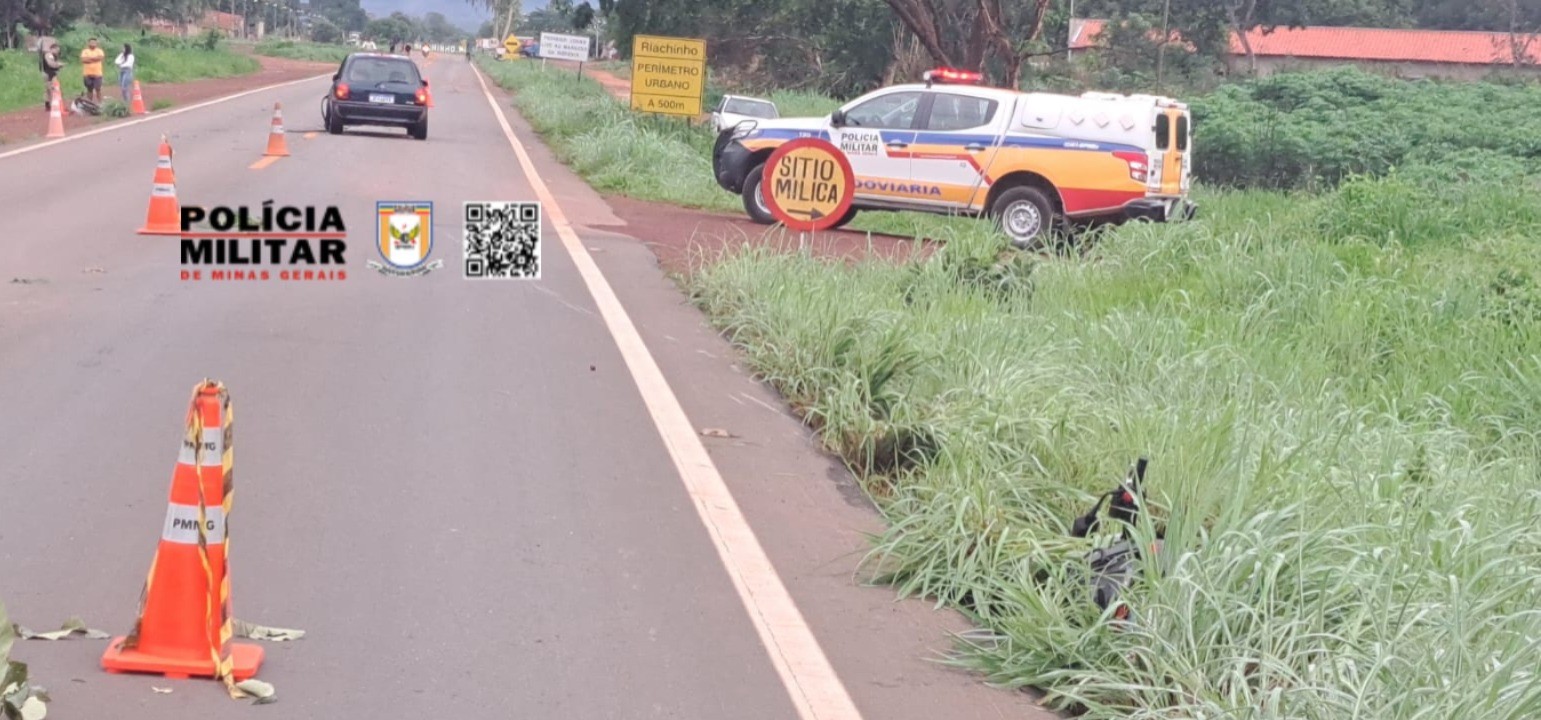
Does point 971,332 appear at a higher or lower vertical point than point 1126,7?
lower

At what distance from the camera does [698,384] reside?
360 inches

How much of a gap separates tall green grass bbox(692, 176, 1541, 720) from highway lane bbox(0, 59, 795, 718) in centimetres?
99

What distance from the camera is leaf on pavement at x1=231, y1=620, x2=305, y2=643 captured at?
16.5 ft

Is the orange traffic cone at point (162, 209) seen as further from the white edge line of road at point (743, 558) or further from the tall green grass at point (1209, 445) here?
the white edge line of road at point (743, 558)

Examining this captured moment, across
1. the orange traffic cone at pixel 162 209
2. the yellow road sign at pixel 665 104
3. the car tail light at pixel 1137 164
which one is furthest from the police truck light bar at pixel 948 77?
the orange traffic cone at pixel 162 209

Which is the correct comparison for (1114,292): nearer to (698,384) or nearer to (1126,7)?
(698,384)

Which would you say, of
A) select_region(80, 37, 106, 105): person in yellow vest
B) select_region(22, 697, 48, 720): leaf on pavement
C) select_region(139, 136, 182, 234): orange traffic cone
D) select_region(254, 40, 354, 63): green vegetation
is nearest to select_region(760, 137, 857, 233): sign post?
select_region(139, 136, 182, 234): orange traffic cone

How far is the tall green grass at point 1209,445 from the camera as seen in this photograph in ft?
15.8

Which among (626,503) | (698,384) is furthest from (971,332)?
(626,503)

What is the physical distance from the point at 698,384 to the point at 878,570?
3190 millimetres

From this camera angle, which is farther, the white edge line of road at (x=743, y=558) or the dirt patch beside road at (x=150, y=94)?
the dirt patch beside road at (x=150, y=94)

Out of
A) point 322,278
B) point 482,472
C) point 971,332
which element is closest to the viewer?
point 482,472

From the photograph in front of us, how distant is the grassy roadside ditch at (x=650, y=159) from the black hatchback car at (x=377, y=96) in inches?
92.3

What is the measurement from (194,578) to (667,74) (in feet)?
68.6
